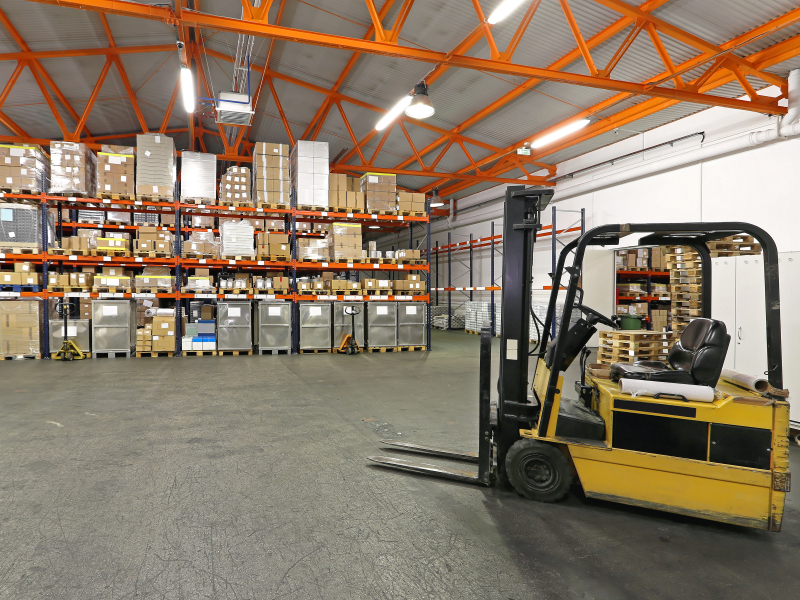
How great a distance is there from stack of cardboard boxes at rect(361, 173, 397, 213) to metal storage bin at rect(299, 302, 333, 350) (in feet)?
9.48

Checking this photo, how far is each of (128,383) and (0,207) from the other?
622cm

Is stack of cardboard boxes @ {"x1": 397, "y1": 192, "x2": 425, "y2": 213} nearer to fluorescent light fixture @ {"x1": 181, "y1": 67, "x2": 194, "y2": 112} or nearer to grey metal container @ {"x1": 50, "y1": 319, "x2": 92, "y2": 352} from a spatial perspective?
fluorescent light fixture @ {"x1": 181, "y1": 67, "x2": 194, "y2": 112}

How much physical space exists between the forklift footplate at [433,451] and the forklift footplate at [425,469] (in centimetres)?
24

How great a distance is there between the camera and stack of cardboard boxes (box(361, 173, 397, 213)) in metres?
12.0

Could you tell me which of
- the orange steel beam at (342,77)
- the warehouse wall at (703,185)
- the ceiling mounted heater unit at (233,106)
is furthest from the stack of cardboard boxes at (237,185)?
the warehouse wall at (703,185)

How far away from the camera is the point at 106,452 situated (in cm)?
411

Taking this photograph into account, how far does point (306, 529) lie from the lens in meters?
2.78

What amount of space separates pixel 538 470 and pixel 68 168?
1168cm

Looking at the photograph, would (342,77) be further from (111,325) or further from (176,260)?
(111,325)

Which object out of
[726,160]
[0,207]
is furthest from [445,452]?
[0,207]

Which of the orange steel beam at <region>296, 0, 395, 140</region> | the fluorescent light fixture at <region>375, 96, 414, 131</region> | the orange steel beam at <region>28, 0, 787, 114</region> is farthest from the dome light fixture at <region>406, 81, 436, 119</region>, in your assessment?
the orange steel beam at <region>296, 0, 395, 140</region>

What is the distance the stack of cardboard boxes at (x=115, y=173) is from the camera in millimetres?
10492

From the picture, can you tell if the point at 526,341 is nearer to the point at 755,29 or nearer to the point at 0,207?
the point at 755,29

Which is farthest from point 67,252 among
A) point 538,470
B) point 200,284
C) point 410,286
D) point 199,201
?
point 538,470
